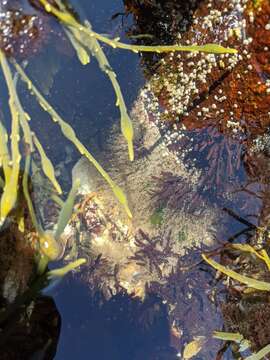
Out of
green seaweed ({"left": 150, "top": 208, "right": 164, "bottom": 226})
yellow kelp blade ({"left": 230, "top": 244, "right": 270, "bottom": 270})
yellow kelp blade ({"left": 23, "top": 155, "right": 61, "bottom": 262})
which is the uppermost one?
yellow kelp blade ({"left": 23, "top": 155, "right": 61, "bottom": 262})

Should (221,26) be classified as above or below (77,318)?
above

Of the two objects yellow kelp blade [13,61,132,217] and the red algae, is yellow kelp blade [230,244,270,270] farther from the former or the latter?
the red algae

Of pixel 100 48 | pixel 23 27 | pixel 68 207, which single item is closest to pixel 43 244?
pixel 68 207

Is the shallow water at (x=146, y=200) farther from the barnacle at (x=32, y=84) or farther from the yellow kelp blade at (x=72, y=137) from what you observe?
the yellow kelp blade at (x=72, y=137)

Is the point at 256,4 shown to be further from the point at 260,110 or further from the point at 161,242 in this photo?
the point at 161,242

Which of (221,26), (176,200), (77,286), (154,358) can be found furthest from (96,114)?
(154,358)

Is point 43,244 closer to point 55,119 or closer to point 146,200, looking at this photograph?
point 55,119

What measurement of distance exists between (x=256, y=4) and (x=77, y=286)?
7.55 feet

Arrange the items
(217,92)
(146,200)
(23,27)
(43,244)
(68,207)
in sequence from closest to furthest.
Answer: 1. (68,207)
2. (43,244)
3. (23,27)
4. (217,92)
5. (146,200)

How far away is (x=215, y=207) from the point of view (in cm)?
288

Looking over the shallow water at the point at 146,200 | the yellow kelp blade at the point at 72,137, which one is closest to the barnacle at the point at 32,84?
the yellow kelp blade at the point at 72,137

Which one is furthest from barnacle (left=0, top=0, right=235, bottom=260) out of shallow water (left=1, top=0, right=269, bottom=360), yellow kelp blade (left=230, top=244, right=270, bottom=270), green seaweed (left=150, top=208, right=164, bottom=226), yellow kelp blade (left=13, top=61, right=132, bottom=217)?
green seaweed (left=150, top=208, right=164, bottom=226)

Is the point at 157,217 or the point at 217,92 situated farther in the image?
the point at 157,217

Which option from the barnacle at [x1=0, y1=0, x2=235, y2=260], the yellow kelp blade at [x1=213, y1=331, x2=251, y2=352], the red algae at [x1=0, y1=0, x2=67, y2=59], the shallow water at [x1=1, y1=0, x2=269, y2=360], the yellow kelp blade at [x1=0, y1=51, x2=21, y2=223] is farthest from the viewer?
the shallow water at [x1=1, y1=0, x2=269, y2=360]
